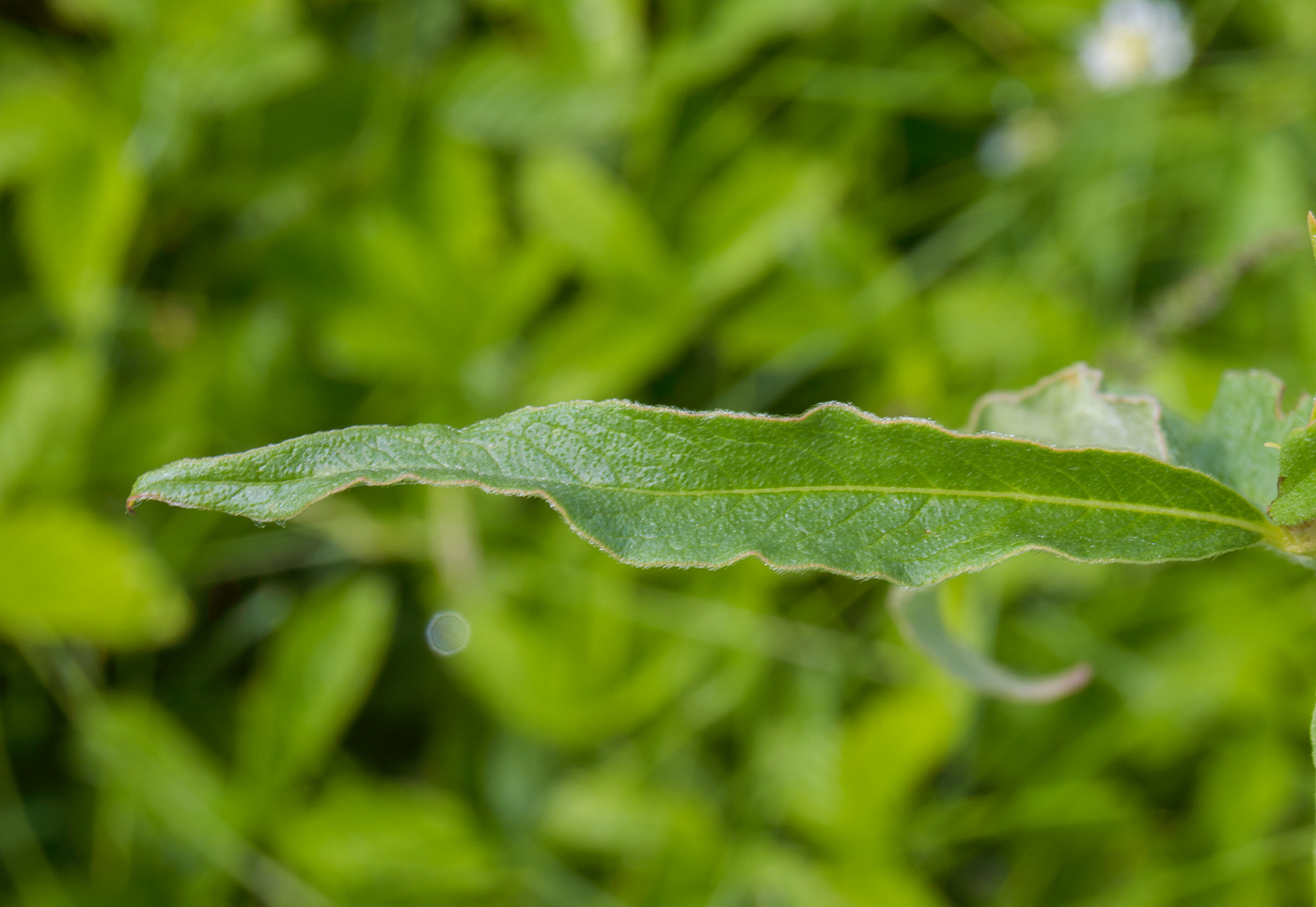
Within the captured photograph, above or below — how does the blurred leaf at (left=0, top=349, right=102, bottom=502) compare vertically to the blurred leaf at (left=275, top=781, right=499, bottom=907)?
above

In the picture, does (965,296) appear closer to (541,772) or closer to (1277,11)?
(1277,11)

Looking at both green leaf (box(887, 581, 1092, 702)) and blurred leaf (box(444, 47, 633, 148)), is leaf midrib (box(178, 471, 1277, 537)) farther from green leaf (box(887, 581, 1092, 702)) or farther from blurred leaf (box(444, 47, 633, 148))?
blurred leaf (box(444, 47, 633, 148))

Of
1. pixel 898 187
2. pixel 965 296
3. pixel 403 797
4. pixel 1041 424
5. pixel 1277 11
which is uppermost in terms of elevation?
pixel 1277 11

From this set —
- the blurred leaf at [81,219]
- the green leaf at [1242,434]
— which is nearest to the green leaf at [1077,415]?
the green leaf at [1242,434]

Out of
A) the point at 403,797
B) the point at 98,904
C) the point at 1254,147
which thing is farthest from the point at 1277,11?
the point at 98,904

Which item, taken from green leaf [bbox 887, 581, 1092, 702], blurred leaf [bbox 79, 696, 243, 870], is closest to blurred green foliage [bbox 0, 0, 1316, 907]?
blurred leaf [bbox 79, 696, 243, 870]
